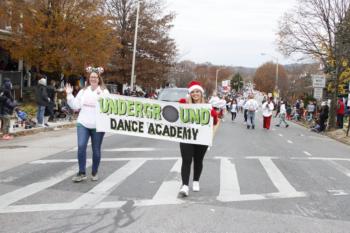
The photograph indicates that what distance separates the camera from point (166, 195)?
757cm

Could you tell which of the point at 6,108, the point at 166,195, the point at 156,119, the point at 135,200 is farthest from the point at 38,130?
the point at 135,200

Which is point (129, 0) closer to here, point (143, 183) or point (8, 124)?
point (8, 124)

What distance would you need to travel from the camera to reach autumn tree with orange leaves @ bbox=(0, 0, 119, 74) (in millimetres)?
27766

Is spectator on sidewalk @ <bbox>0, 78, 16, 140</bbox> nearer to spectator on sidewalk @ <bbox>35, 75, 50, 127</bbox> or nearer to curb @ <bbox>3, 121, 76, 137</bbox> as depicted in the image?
curb @ <bbox>3, 121, 76, 137</bbox>

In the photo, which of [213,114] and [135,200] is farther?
[213,114]

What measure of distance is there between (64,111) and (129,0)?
2757 centimetres

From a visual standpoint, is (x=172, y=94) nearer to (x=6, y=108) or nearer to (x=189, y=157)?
(x=6, y=108)

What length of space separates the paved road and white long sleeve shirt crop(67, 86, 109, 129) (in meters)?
1.07

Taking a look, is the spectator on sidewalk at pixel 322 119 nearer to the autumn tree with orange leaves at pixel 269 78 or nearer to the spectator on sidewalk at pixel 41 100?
the spectator on sidewalk at pixel 41 100

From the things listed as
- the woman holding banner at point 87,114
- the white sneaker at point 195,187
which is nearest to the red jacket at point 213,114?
the white sneaker at point 195,187

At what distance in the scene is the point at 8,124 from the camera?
15539 mm

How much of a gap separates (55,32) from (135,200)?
22.5m

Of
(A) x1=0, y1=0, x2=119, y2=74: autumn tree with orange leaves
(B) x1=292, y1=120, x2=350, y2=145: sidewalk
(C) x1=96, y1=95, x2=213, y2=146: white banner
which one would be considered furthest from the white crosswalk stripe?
(A) x1=0, y1=0, x2=119, y2=74: autumn tree with orange leaves

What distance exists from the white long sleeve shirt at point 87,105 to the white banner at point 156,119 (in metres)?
0.11
